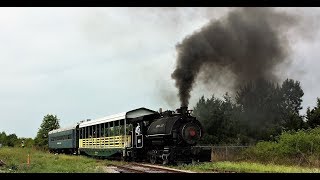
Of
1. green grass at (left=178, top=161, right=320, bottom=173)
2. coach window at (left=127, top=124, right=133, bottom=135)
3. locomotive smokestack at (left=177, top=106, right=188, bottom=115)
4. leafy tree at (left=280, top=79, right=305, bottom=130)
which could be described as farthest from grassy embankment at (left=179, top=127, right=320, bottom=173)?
leafy tree at (left=280, top=79, right=305, bottom=130)

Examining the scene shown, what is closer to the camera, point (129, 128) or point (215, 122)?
point (129, 128)

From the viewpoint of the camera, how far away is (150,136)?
1891 centimetres

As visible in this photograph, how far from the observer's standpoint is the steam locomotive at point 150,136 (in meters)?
17.7

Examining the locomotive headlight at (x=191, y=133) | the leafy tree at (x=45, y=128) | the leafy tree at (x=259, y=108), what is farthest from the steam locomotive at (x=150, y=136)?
the leafy tree at (x=45, y=128)

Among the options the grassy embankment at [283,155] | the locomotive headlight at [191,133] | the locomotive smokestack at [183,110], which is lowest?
the grassy embankment at [283,155]

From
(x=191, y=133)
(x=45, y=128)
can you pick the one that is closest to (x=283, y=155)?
(x=191, y=133)

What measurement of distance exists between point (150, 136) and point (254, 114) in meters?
14.5

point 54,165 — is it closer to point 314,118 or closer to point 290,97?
point 314,118

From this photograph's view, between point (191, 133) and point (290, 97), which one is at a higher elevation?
point (290, 97)

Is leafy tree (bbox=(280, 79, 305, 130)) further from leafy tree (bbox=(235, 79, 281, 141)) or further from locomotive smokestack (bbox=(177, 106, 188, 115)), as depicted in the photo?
locomotive smokestack (bbox=(177, 106, 188, 115))

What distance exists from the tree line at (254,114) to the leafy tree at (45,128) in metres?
17.1

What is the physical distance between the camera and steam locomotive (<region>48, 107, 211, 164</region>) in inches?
696

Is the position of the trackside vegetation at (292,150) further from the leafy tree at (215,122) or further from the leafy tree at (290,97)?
the leafy tree at (290,97)
